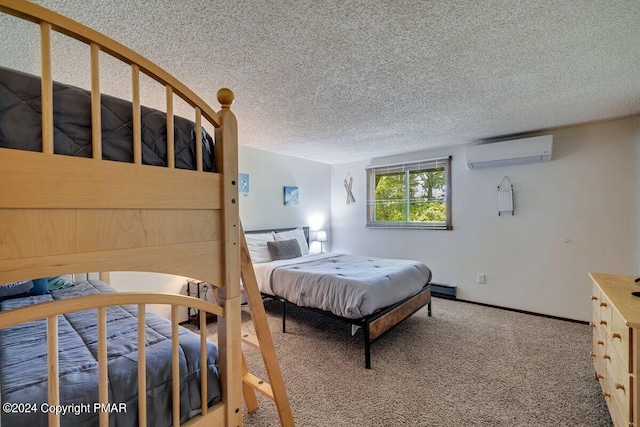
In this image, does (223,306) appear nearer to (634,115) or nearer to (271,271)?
(271,271)

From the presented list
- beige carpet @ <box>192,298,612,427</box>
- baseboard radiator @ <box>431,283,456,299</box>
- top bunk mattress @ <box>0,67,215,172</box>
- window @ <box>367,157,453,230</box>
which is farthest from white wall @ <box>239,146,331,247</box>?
top bunk mattress @ <box>0,67,215,172</box>

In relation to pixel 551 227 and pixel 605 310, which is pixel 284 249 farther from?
pixel 551 227

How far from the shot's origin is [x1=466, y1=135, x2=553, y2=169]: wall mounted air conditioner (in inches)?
126

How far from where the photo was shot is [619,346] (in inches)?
55.1

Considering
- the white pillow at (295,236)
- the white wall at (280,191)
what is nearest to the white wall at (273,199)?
the white wall at (280,191)

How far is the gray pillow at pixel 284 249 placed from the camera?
3.68 m

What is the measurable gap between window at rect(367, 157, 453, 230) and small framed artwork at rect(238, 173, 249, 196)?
2.15m

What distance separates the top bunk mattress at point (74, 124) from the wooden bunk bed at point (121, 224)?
3cm

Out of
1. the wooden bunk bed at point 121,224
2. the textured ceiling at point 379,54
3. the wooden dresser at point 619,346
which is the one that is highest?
the textured ceiling at point 379,54

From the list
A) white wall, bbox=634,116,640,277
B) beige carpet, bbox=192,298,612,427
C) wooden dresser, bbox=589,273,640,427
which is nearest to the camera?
wooden dresser, bbox=589,273,640,427

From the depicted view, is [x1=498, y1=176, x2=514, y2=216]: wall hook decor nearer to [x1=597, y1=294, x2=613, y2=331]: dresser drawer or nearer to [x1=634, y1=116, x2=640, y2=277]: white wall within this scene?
[x1=634, y1=116, x2=640, y2=277]: white wall

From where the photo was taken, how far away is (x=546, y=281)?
3.31m

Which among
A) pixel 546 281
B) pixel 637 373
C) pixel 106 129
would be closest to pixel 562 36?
pixel 637 373

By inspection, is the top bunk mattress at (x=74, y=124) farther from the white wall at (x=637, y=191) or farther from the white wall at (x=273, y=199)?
the white wall at (x=637, y=191)
